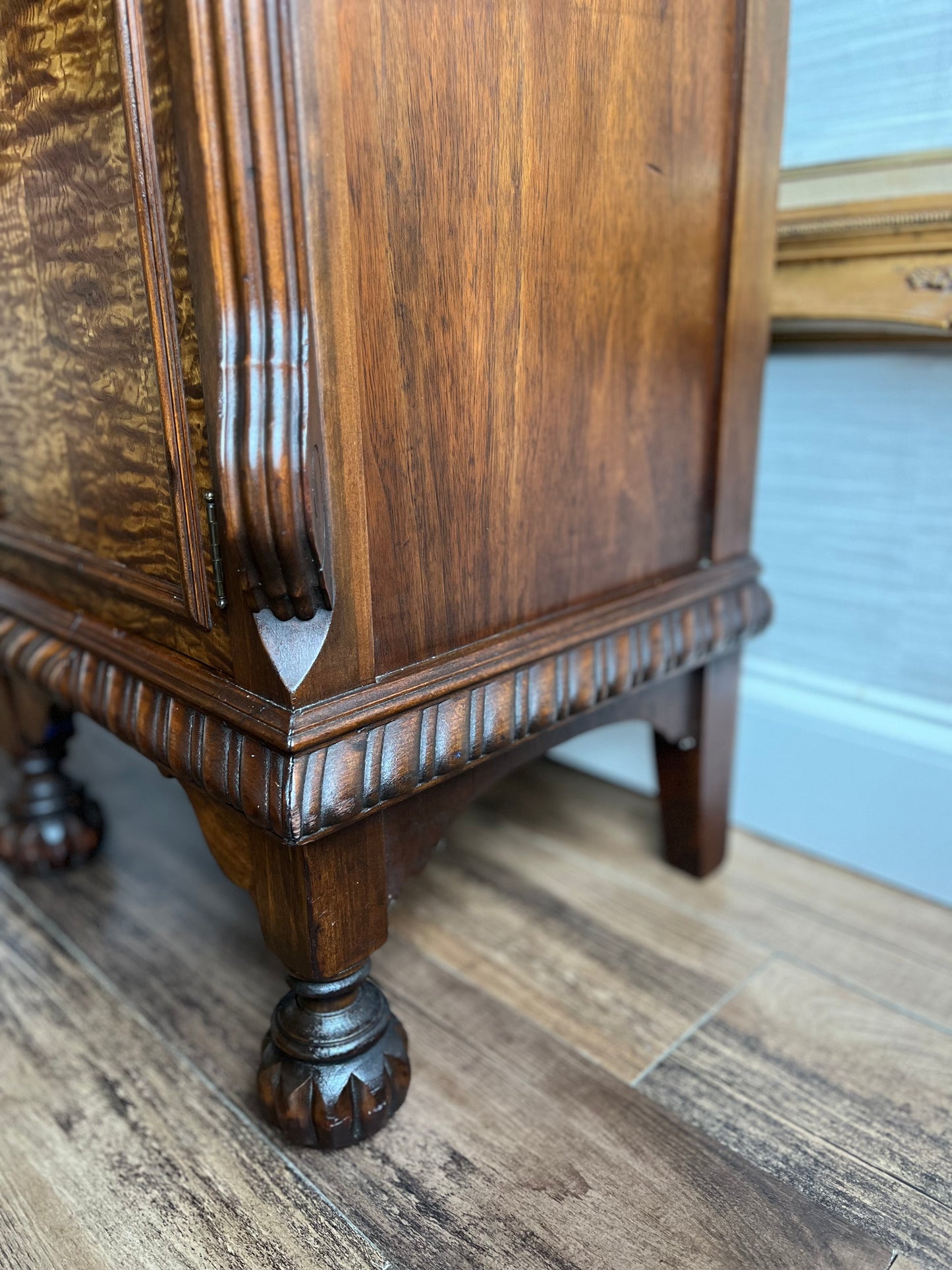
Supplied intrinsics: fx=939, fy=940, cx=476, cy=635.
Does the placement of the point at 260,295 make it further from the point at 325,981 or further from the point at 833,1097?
the point at 833,1097

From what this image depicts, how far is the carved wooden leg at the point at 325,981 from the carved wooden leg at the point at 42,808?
1.01 ft

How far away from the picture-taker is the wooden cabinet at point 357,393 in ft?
1.30

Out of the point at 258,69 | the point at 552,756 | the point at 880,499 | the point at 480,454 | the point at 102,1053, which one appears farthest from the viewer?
the point at 552,756

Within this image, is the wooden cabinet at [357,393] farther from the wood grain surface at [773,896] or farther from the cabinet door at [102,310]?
the wood grain surface at [773,896]

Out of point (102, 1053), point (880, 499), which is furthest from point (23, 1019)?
point (880, 499)

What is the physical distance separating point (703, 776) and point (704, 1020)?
0.19m

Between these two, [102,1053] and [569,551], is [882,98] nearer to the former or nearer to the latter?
[569,551]

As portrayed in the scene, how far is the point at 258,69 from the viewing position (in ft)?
1.20

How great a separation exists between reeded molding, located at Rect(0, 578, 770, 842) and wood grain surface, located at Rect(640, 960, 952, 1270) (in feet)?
0.77

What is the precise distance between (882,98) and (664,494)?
1.07 feet

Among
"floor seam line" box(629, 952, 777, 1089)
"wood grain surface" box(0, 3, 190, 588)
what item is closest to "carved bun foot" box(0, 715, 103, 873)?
"wood grain surface" box(0, 3, 190, 588)

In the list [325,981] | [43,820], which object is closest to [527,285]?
[325,981]

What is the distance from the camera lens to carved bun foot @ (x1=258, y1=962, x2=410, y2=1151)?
0.52 metres

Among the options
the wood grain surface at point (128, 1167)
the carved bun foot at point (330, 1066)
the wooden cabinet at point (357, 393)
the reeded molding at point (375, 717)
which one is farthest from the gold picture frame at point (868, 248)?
the wood grain surface at point (128, 1167)
